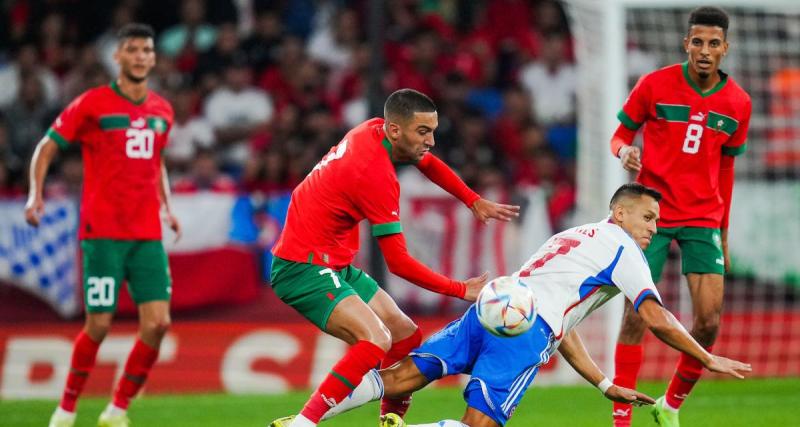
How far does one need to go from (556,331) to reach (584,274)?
0.33 metres

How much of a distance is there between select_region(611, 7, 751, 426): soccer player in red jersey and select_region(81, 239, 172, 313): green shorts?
3.17 metres

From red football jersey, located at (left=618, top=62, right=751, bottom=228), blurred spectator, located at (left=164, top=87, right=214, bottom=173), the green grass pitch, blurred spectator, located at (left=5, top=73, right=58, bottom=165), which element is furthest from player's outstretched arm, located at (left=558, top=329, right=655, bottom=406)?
blurred spectator, located at (left=5, top=73, right=58, bottom=165)

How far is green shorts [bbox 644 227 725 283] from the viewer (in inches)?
321

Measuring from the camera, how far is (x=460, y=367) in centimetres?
699

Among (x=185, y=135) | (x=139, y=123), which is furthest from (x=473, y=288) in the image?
(x=185, y=135)

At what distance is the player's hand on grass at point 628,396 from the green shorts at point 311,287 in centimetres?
148

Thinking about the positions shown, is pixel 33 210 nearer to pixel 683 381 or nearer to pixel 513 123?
pixel 683 381

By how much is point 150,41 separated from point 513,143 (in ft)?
21.0

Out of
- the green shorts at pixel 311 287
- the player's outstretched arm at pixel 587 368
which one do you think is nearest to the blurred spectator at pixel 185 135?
the green shorts at pixel 311 287

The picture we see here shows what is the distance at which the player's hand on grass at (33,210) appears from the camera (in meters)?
8.60

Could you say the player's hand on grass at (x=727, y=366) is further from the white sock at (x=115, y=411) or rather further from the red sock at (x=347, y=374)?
the white sock at (x=115, y=411)

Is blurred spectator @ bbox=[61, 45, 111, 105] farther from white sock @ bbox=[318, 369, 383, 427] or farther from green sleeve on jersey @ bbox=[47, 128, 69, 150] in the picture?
white sock @ bbox=[318, 369, 383, 427]

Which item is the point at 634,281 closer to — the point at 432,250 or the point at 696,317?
the point at 696,317

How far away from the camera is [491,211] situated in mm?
7457
